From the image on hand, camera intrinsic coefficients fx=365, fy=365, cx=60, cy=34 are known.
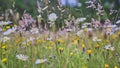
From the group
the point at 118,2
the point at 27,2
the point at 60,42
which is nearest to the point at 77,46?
the point at 60,42

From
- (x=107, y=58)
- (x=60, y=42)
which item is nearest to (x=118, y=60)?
(x=107, y=58)

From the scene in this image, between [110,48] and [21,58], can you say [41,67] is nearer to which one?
[21,58]

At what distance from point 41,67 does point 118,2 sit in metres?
12.0

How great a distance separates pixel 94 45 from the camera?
3.04m

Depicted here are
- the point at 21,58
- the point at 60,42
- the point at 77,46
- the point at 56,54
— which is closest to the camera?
the point at 21,58

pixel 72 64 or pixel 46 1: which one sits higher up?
pixel 46 1

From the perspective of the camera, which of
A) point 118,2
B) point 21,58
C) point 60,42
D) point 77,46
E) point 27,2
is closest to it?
point 21,58

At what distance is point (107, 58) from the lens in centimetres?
257

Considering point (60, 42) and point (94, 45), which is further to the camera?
point (60, 42)

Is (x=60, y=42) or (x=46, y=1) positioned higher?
(x=46, y=1)

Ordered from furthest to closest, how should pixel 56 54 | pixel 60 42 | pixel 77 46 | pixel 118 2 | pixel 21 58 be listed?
pixel 118 2, pixel 60 42, pixel 77 46, pixel 56 54, pixel 21 58

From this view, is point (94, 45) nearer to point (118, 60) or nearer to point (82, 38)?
point (82, 38)

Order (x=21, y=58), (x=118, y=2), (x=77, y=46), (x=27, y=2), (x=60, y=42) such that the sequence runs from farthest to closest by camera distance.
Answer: (x=118, y=2)
(x=27, y=2)
(x=60, y=42)
(x=77, y=46)
(x=21, y=58)

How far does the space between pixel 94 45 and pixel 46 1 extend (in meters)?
0.68
